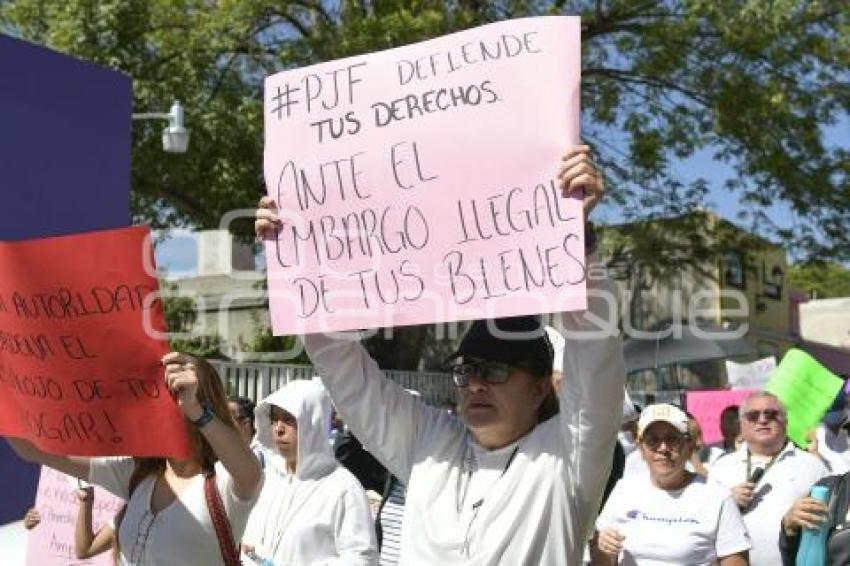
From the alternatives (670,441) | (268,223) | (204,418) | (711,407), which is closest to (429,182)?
(268,223)

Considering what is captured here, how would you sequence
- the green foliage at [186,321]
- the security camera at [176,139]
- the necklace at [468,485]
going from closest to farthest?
the necklace at [468,485]
the security camera at [176,139]
the green foliage at [186,321]

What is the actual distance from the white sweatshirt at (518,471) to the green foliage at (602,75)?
12746 mm

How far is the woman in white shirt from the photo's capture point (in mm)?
3234

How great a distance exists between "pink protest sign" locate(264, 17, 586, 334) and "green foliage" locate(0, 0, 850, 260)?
12.3 meters

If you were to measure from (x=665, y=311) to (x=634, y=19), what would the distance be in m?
19.4

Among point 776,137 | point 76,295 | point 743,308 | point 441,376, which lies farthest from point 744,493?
point 743,308

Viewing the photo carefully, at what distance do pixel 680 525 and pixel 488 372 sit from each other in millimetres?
2142

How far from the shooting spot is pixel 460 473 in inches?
116

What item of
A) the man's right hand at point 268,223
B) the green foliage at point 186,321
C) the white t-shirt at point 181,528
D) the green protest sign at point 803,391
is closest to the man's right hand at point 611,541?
the white t-shirt at point 181,528

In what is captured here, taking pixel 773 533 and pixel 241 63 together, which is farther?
pixel 241 63

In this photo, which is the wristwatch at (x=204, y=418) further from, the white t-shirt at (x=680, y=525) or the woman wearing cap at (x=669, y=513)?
the white t-shirt at (x=680, y=525)

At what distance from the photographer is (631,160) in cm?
1823

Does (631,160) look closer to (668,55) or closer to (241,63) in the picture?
(668,55)

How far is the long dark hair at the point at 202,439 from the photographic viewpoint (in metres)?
3.32
